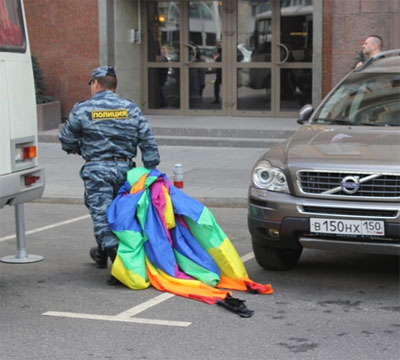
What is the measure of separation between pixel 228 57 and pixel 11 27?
1112cm

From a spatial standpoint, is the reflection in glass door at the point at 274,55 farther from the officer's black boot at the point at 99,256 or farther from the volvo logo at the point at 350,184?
the volvo logo at the point at 350,184

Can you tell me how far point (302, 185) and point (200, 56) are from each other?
38.4 ft

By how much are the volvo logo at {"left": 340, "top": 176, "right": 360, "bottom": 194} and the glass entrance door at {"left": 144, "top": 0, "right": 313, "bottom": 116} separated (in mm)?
10966

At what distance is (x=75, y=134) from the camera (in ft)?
24.2

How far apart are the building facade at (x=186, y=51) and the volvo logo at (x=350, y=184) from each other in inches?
429

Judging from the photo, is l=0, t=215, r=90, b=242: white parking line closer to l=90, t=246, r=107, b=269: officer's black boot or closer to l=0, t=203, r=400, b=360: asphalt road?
l=0, t=203, r=400, b=360: asphalt road

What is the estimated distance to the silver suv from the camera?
669 centimetres

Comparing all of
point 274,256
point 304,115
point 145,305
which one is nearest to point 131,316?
point 145,305

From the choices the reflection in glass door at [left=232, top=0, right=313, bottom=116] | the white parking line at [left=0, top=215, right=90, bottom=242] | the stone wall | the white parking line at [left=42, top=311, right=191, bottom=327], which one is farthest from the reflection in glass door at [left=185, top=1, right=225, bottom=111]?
the white parking line at [left=42, top=311, right=191, bottom=327]

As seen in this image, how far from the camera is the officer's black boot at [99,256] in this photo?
7766 millimetres

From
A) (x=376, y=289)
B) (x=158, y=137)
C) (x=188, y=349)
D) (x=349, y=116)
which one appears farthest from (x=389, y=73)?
(x=158, y=137)

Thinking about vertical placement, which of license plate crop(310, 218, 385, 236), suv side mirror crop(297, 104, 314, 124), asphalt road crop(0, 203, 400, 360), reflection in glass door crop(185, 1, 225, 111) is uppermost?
reflection in glass door crop(185, 1, 225, 111)

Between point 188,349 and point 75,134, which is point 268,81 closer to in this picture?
point 75,134

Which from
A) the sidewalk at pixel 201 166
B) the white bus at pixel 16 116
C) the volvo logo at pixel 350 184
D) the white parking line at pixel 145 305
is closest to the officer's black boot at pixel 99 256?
the white bus at pixel 16 116
